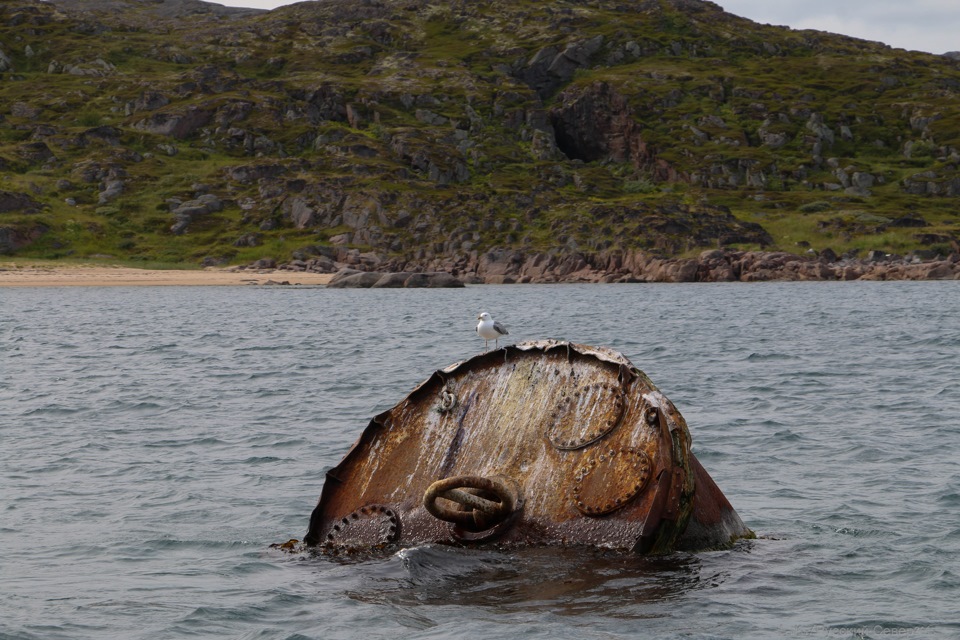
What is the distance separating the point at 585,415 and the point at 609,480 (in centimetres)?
69

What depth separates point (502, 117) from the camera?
6457 inches

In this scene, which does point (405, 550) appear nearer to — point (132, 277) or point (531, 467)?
point (531, 467)

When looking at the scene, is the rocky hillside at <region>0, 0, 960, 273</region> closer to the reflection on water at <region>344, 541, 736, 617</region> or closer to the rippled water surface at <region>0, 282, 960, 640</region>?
the rippled water surface at <region>0, 282, 960, 640</region>

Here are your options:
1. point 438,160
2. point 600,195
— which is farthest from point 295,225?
point 600,195

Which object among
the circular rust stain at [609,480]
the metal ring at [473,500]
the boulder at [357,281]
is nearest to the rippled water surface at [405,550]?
the metal ring at [473,500]

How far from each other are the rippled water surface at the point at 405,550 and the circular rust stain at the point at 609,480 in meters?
0.50

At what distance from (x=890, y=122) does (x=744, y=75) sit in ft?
90.6

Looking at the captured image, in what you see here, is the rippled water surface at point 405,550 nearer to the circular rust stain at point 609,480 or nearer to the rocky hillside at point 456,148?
the circular rust stain at point 609,480

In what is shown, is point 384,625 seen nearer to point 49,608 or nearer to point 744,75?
point 49,608

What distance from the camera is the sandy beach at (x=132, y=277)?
9375 centimetres

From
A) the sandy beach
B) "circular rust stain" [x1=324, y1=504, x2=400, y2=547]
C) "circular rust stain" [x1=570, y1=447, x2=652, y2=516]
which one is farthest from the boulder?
"circular rust stain" [x1=570, y1=447, x2=652, y2=516]

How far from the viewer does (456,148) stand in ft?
493

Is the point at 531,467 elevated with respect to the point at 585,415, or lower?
lower

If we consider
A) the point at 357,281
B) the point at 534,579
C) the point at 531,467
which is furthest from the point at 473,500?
the point at 357,281
